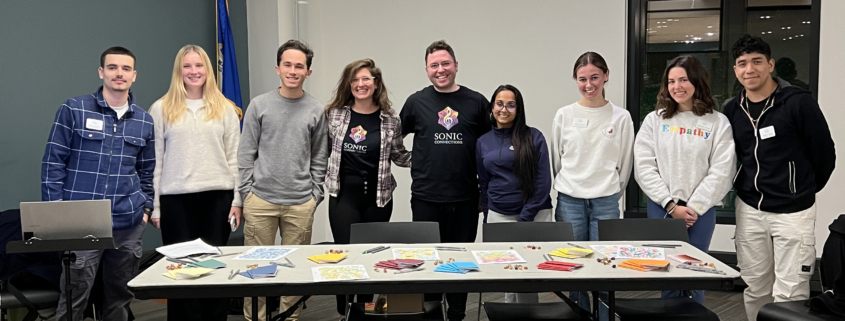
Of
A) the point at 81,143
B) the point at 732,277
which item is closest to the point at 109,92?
the point at 81,143

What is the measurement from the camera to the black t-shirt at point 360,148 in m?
3.56

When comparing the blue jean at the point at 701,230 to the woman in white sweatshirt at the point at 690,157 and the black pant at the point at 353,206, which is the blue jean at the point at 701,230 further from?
the black pant at the point at 353,206

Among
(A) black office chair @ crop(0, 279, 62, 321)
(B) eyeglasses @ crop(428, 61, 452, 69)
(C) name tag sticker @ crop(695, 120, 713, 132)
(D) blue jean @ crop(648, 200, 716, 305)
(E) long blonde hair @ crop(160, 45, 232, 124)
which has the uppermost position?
(B) eyeglasses @ crop(428, 61, 452, 69)

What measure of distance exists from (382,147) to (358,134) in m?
0.16

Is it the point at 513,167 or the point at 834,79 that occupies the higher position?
the point at 834,79

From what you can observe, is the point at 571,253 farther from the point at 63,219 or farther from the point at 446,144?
the point at 63,219

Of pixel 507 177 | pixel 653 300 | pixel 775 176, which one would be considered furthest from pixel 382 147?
pixel 775 176

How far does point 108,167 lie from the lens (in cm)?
315

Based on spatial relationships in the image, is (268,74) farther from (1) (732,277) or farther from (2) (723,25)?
(1) (732,277)

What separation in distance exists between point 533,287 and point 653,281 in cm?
45

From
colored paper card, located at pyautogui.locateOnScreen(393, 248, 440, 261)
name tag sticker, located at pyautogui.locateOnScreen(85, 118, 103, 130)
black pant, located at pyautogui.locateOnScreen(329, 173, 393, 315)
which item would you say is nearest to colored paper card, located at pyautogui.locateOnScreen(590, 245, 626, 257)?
colored paper card, located at pyautogui.locateOnScreen(393, 248, 440, 261)

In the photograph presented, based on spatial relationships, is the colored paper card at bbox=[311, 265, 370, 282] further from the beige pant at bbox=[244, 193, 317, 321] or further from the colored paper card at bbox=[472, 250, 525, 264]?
the beige pant at bbox=[244, 193, 317, 321]

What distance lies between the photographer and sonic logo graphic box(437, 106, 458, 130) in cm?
355

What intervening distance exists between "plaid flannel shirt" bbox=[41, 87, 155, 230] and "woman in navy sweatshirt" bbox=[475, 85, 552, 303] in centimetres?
184
